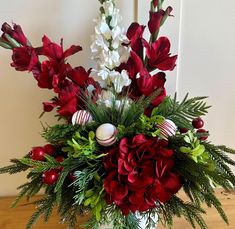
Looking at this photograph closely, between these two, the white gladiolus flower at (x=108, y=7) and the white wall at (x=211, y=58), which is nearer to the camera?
the white gladiolus flower at (x=108, y=7)

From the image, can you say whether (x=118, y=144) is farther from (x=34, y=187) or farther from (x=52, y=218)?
(x=52, y=218)

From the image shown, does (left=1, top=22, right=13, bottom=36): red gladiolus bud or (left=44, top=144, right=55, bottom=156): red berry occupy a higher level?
(left=1, top=22, right=13, bottom=36): red gladiolus bud

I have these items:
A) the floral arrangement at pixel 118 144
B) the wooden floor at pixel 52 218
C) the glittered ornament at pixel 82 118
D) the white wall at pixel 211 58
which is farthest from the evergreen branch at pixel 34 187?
the white wall at pixel 211 58

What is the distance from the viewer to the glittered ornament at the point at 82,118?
68 cm

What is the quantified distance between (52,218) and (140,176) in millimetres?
455

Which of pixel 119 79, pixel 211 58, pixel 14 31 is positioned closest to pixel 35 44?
pixel 14 31

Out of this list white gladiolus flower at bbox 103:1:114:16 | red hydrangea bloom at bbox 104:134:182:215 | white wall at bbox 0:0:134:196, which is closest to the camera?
red hydrangea bloom at bbox 104:134:182:215

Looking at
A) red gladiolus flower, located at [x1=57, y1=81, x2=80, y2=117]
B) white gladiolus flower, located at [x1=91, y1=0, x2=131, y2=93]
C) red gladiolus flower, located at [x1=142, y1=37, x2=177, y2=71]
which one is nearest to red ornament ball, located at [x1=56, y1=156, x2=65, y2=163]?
red gladiolus flower, located at [x1=57, y1=81, x2=80, y2=117]

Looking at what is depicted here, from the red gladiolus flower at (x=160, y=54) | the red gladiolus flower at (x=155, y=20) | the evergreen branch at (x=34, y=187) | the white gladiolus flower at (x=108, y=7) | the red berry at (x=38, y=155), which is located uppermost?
the white gladiolus flower at (x=108, y=7)

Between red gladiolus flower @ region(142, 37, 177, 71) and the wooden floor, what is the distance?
0.47 m

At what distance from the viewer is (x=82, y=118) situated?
26.7 inches

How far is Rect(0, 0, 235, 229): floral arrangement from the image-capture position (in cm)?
62

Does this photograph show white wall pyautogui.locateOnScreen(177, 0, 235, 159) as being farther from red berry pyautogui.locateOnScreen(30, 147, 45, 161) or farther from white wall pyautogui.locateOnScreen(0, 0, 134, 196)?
red berry pyautogui.locateOnScreen(30, 147, 45, 161)

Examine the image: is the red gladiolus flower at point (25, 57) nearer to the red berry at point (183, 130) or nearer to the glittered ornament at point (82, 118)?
the glittered ornament at point (82, 118)
